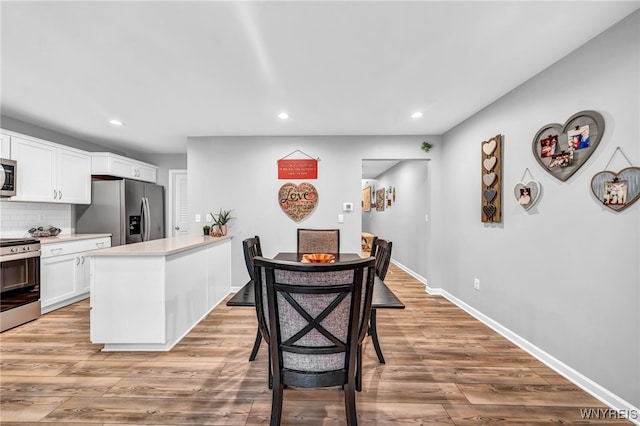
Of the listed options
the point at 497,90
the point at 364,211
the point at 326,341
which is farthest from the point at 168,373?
the point at 364,211

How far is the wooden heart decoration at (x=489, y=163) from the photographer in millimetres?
2834

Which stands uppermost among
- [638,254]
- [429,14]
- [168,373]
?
[429,14]

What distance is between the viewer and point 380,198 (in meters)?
7.62

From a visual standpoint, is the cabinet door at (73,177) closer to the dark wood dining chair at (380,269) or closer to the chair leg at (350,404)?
the dark wood dining chair at (380,269)

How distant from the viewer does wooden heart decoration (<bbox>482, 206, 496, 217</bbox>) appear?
112 inches

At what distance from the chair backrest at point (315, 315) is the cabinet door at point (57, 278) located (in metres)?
3.36

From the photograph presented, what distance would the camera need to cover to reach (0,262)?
8.77 ft

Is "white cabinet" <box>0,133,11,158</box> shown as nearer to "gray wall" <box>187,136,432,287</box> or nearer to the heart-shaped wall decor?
"gray wall" <box>187,136,432,287</box>

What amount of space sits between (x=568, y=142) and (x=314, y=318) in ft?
7.14

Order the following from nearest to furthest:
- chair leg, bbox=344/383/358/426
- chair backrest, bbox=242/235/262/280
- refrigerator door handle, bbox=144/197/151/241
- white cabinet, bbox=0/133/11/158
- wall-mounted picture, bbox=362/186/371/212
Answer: chair leg, bbox=344/383/358/426 < chair backrest, bbox=242/235/262/280 < white cabinet, bbox=0/133/11/158 < refrigerator door handle, bbox=144/197/151/241 < wall-mounted picture, bbox=362/186/371/212

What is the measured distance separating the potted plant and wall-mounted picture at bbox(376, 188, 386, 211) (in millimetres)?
4380

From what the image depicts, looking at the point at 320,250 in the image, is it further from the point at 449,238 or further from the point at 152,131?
the point at 152,131

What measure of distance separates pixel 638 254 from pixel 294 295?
1949mm

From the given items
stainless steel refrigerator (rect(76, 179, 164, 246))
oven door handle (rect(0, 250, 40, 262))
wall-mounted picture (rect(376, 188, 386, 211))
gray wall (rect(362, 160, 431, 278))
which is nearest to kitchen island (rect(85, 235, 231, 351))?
oven door handle (rect(0, 250, 40, 262))
